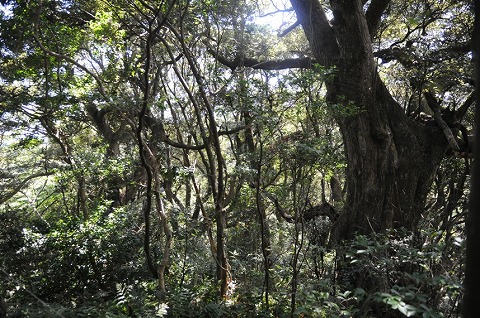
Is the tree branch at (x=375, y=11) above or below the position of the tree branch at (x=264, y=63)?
above

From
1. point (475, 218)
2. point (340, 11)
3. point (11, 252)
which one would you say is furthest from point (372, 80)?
point (11, 252)

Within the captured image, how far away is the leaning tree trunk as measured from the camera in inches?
244

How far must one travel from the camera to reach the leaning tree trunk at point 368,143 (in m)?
6.19

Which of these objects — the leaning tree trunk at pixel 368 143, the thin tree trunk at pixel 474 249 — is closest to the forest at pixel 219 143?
the leaning tree trunk at pixel 368 143

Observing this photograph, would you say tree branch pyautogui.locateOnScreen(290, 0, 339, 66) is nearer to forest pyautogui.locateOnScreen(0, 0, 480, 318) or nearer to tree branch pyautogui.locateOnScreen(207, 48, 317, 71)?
forest pyautogui.locateOnScreen(0, 0, 480, 318)

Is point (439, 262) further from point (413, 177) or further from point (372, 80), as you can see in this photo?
point (372, 80)

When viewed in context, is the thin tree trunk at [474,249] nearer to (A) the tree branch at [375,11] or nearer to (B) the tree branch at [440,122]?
(B) the tree branch at [440,122]

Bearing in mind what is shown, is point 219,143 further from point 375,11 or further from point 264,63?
point 375,11

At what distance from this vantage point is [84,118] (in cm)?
962

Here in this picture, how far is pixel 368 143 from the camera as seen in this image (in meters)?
6.26

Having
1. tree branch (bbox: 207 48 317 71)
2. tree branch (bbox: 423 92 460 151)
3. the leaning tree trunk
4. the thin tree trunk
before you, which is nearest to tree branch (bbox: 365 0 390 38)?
the leaning tree trunk

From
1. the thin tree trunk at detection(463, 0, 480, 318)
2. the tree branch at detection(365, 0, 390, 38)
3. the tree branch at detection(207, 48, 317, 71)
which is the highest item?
the tree branch at detection(365, 0, 390, 38)

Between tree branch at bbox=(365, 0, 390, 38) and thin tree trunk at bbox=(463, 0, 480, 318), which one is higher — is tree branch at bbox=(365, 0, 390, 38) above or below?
above

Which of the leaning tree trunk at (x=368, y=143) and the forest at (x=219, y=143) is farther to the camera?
the leaning tree trunk at (x=368, y=143)
